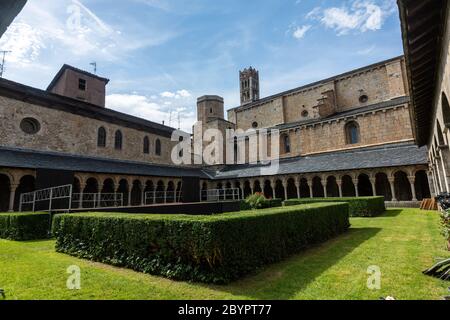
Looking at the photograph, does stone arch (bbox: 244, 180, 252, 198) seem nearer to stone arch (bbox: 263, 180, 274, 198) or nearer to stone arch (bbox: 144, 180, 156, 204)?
stone arch (bbox: 263, 180, 274, 198)

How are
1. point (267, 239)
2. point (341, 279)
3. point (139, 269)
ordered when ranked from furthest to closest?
point (267, 239) → point (139, 269) → point (341, 279)

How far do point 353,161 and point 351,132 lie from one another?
598 cm

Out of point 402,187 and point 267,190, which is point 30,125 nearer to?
point 267,190

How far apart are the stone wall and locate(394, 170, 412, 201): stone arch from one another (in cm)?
2496

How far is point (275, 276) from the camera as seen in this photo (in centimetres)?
490

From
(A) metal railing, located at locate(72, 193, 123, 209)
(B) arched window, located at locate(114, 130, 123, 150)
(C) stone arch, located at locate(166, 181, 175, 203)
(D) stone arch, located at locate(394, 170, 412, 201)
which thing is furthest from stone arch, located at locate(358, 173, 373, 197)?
(B) arched window, located at locate(114, 130, 123, 150)

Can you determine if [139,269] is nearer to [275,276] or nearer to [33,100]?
[275,276]

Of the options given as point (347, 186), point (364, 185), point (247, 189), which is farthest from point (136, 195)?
point (364, 185)

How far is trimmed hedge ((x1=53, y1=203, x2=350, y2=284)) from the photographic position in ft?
15.1

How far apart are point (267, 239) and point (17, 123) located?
21.4 meters

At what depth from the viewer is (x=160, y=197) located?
25922 millimetres

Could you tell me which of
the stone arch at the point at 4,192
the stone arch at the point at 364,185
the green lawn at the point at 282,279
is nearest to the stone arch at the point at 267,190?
the stone arch at the point at 364,185
